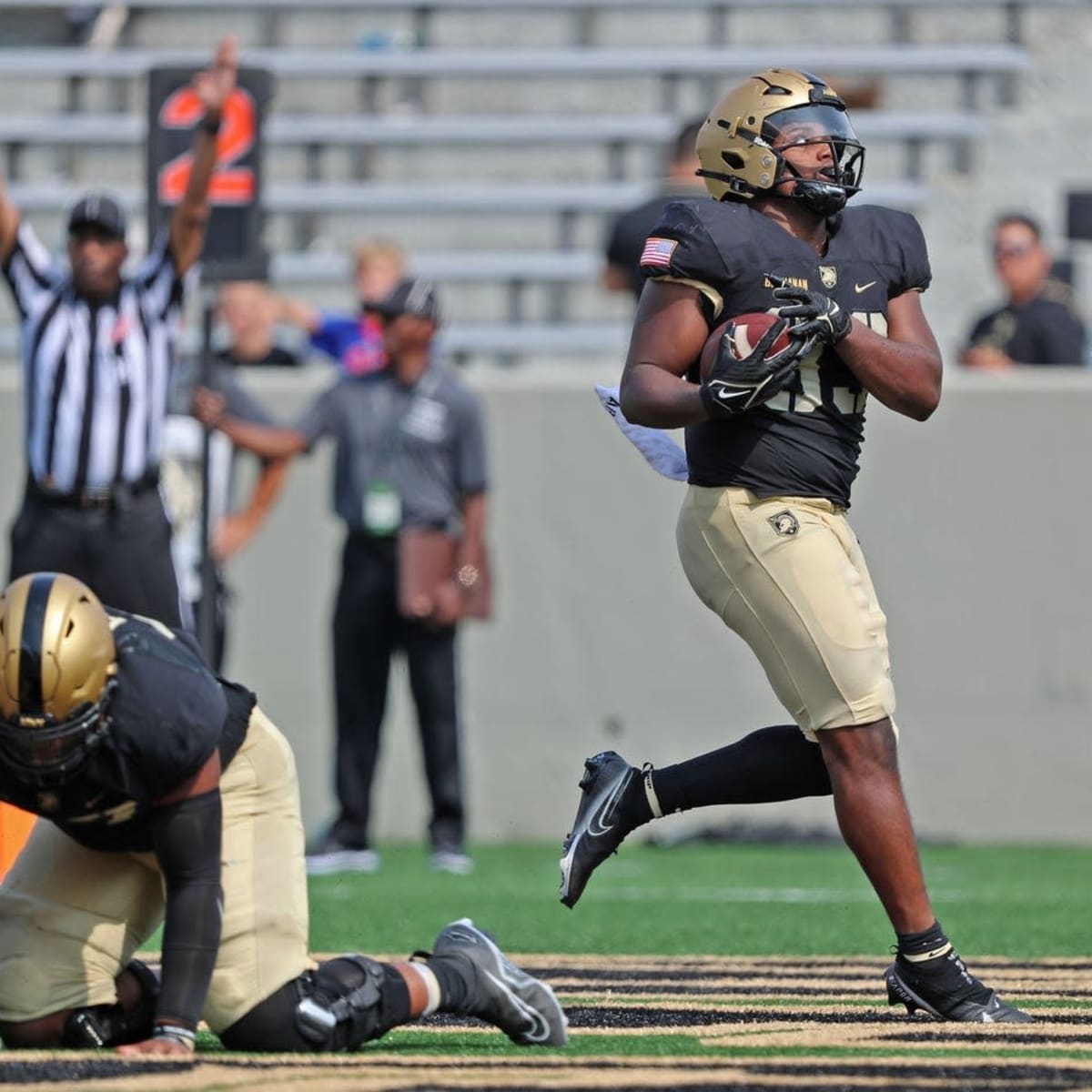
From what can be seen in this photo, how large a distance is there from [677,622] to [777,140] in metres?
5.45

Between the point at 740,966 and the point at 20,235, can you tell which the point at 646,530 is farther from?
the point at 740,966

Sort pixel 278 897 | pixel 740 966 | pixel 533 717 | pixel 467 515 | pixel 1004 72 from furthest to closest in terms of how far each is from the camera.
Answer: pixel 1004 72, pixel 533 717, pixel 467 515, pixel 740 966, pixel 278 897

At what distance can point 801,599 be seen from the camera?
15.8 feet

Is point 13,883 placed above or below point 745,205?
below

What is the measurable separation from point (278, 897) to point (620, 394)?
3.89ft

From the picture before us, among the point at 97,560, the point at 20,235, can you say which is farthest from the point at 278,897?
the point at 20,235

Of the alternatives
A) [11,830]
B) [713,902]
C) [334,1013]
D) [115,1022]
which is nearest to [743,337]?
[334,1013]

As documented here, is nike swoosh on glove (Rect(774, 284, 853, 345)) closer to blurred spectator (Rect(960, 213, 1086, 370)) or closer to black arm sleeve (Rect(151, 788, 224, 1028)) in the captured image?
black arm sleeve (Rect(151, 788, 224, 1028))

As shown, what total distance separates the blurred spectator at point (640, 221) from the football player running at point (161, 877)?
4777mm

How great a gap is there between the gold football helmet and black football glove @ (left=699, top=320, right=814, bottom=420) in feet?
1.32

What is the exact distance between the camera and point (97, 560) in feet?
25.9

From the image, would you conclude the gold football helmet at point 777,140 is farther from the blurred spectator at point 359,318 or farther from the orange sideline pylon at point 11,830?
the blurred spectator at point 359,318

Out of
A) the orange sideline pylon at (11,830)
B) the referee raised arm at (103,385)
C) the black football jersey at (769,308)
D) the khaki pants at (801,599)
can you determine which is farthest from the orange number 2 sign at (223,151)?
the khaki pants at (801,599)

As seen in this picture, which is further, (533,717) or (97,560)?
(533,717)
